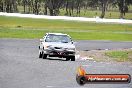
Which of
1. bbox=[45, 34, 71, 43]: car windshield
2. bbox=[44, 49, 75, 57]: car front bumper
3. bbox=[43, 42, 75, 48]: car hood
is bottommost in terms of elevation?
bbox=[44, 49, 75, 57]: car front bumper

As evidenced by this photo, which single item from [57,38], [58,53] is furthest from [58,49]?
[57,38]

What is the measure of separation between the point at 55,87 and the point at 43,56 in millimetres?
11520

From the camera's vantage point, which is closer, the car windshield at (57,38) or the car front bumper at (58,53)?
the car front bumper at (58,53)

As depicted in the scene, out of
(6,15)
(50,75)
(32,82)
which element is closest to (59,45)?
(50,75)

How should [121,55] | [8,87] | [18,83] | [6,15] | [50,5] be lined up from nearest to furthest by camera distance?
[8,87] → [18,83] → [121,55] → [6,15] → [50,5]

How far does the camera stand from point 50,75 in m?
14.9

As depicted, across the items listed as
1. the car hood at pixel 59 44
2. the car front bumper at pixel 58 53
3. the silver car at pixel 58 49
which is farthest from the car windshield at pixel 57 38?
the car front bumper at pixel 58 53

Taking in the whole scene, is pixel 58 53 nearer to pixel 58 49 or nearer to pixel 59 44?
pixel 58 49

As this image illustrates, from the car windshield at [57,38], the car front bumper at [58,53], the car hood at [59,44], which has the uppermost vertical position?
the car windshield at [57,38]

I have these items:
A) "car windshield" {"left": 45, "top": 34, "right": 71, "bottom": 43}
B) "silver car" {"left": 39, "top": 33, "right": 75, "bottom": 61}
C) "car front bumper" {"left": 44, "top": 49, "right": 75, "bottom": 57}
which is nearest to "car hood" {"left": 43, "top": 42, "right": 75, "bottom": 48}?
"silver car" {"left": 39, "top": 33, "right": 75, "bottom": 61}

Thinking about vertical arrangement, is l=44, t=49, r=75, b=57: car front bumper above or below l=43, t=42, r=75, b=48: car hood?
below

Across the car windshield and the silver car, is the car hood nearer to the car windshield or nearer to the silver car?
the silver car

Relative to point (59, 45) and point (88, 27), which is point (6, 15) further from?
point (59, 45)

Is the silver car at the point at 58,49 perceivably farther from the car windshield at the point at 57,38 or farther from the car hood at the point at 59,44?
the car windshield at the point at 57,38
